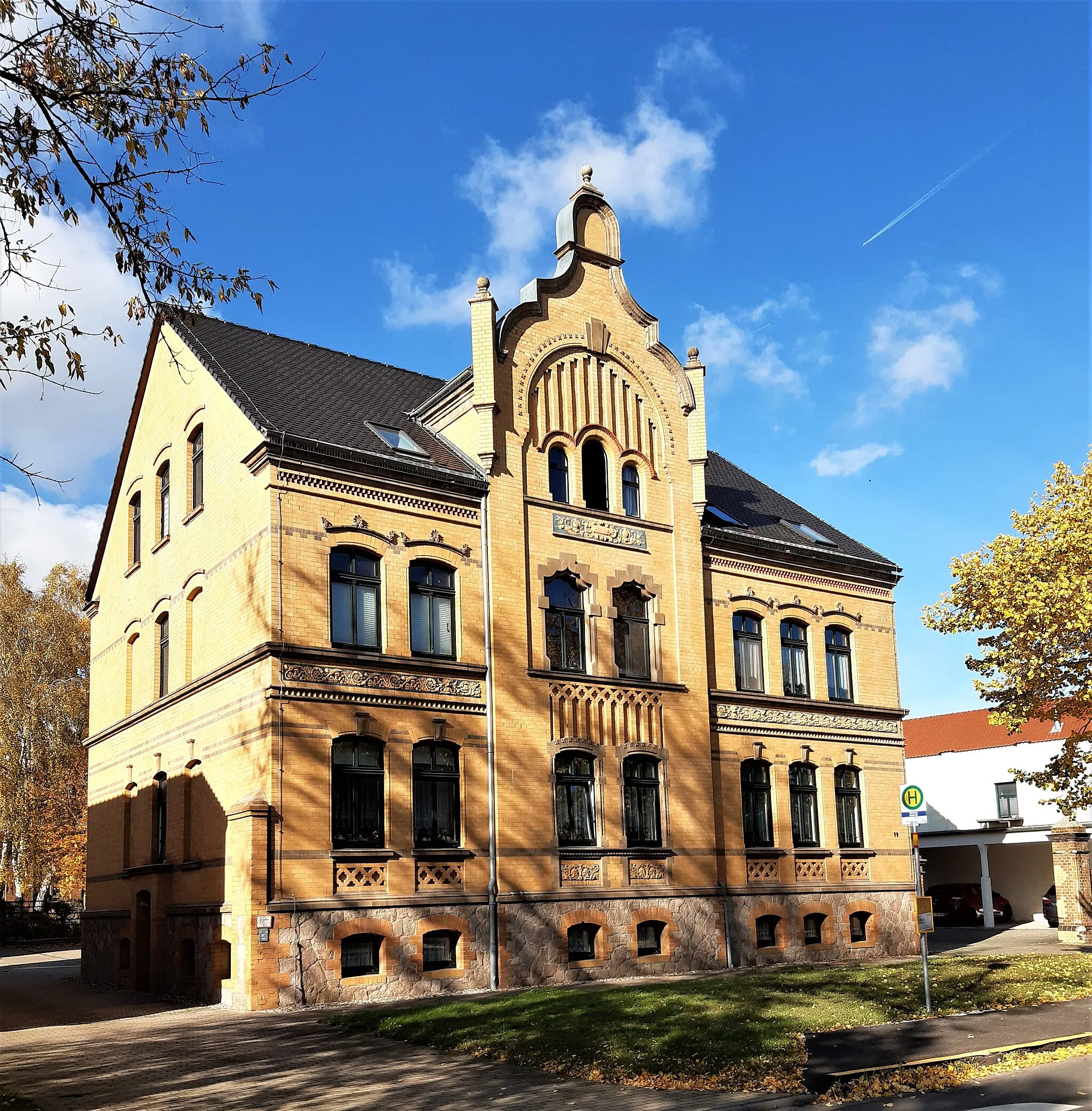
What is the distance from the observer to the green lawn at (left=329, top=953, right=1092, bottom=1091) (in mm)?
12477

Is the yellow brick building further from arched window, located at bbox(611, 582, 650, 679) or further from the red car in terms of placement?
the red car

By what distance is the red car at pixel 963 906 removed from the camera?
42.0 metres

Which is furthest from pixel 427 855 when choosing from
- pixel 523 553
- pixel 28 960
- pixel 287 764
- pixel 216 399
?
pixel 28 960

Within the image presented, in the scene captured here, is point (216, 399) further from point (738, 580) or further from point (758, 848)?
point (758, 848)

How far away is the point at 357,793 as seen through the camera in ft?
69.4

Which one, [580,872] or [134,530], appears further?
[134,530]

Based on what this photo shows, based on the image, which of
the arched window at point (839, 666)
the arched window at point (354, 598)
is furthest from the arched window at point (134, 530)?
the arched window at point (839, 666)

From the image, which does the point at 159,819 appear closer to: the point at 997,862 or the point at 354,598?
the point at 354,598

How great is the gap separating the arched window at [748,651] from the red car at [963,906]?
18.4 meters

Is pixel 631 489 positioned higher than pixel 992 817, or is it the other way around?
pixel 631 489

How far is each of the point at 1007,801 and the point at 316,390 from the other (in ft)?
107

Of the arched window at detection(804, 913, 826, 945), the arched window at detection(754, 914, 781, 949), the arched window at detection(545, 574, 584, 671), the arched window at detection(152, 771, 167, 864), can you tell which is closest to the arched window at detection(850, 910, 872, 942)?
the arched window at detection(804, 913, 826, 945)

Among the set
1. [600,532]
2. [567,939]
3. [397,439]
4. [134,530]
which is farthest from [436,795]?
[134,530]

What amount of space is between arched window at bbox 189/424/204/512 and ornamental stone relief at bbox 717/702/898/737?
12.3 meters
